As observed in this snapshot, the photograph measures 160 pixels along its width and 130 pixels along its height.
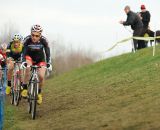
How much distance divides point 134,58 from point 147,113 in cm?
1307

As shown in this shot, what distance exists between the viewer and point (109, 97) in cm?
1548

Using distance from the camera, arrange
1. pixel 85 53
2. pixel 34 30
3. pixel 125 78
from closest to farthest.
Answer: pixel 34 30, pixel 125 78, pixel 85 53

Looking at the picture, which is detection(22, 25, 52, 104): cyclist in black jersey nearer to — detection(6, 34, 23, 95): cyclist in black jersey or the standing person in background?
detection(6, 34, 23, 95): cyclist in black jersey

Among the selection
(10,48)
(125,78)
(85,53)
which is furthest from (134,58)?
(85,53)

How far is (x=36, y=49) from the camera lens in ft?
49.2

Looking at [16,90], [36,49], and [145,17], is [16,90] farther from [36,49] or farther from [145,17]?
[145,17]

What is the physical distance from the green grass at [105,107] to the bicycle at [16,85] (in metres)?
0.28

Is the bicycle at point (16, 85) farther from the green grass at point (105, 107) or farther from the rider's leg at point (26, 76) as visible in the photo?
the rider's leg at point (26, 76)

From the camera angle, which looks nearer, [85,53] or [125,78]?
[125,78]

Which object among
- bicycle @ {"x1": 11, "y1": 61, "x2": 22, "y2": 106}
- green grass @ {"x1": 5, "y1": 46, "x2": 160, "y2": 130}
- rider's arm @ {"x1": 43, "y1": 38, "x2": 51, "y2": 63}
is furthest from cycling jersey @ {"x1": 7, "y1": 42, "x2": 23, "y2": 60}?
rider's arm @ {"x1": 43, "y1": 38, "x2": 51, "y2": 63}

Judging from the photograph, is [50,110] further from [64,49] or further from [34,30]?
[64,49]

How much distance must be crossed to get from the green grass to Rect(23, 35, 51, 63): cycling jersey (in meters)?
1.53

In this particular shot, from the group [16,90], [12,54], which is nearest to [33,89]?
[16,90]

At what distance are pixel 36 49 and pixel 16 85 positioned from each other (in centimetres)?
289
